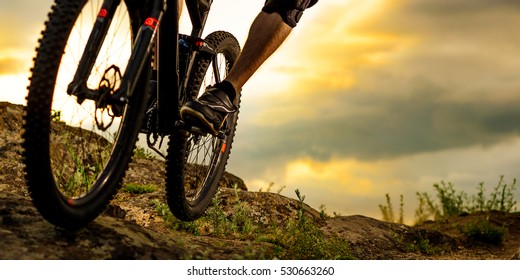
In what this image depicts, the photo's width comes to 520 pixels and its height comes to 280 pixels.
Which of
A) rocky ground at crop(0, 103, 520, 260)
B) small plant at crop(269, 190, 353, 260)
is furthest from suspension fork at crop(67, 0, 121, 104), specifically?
small plant at crop(269, 190, 353, 260)

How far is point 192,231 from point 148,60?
2325mm

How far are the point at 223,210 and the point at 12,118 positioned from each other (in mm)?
2953

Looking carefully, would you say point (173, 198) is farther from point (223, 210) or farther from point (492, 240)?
point (492, 240)

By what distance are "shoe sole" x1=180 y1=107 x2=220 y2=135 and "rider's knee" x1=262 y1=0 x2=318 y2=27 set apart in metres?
0.76

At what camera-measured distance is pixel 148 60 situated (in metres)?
2.89

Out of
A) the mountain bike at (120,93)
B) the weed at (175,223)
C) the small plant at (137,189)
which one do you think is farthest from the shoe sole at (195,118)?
the small plant at (137,189)

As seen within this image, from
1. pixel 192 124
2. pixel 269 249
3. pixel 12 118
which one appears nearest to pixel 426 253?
pixel 269 249

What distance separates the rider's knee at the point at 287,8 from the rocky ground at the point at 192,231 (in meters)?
1.29

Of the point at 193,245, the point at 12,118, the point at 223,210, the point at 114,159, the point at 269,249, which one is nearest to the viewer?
the point at 114,159

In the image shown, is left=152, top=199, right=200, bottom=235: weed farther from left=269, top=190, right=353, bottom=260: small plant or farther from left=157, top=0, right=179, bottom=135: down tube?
left=157, top=0, right=179, bottom=135: down tube

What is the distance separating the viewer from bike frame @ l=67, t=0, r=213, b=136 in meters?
2.60

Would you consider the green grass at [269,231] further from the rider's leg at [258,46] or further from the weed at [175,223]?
the rider's leg at [258,46]

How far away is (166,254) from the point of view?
301 centimetres
